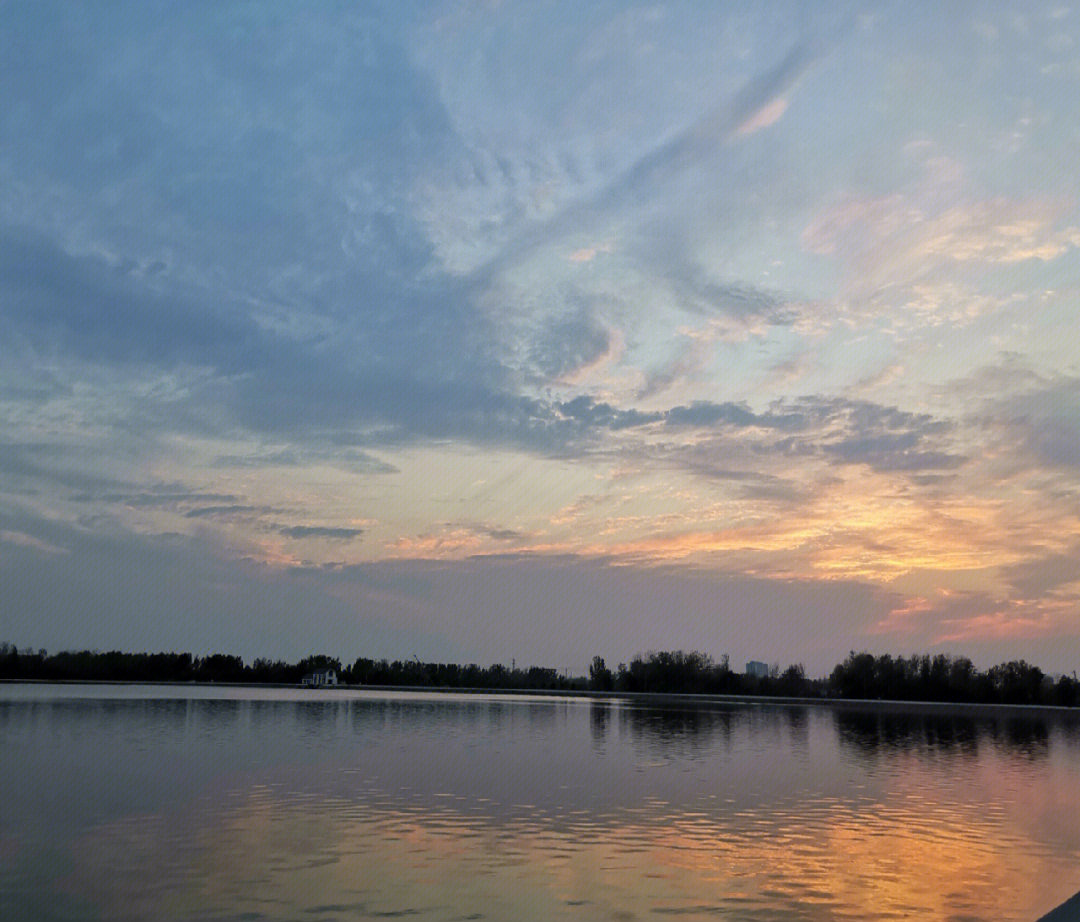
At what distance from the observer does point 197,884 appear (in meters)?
20.2

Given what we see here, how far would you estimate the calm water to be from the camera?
1989cm

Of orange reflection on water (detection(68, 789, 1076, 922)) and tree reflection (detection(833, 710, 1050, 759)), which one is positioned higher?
orange reflection on water (detection(68, 789, 1076, 922))

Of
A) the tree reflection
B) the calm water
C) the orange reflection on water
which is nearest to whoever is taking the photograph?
the orange reflection on water

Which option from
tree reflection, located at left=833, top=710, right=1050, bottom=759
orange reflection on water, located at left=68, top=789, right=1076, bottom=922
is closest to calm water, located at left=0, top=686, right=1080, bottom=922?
orange reflection on water, located at left=68, top=789, right=1076, bottom=922

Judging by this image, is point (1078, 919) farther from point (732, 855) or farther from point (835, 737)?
point (835, 737)

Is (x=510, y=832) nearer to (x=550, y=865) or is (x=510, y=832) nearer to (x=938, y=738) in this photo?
(x=550, y=865)

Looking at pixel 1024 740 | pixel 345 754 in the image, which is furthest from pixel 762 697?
pixel 345 754

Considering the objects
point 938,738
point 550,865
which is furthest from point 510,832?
point 938,738

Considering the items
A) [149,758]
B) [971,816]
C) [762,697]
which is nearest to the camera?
[971,816]

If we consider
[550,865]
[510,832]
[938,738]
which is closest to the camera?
[550,865]

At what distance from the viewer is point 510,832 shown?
27.5m

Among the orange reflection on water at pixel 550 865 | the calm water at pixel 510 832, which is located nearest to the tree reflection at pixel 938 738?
the calm water at pixel 510 832

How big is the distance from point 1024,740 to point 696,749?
38.1 metres

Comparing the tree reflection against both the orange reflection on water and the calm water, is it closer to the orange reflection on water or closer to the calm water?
the calm water
